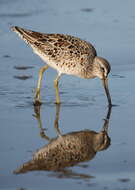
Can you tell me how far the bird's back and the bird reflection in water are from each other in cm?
173

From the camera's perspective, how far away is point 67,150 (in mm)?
7789

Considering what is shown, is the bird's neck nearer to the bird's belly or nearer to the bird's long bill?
the bird's belly

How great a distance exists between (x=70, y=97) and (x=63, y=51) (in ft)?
2.50

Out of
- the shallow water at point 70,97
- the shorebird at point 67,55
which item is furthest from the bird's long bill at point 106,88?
the shallow water at point 70,97

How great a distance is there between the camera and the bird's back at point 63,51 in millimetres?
10383

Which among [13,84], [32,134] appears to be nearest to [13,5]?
[13,84]

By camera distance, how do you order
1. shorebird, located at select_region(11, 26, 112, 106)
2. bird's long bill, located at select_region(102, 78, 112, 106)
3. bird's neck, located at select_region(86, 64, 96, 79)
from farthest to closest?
bird's neck, located at select_region(86, 64, 96, 79) → shorebird, located at select_region(11, 26, 112, 106) → bird's long bill, located at select_region(102, 78, 112, 106)

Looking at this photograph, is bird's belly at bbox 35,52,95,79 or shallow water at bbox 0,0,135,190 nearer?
shallow water at bbox 0,0,135,190

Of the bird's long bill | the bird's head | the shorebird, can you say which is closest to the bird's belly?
the shorebird

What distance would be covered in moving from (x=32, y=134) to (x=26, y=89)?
221 cm

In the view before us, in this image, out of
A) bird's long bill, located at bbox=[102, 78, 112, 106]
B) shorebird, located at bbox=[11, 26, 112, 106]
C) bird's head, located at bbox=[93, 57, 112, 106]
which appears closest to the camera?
bird's long bill, located at bbox=[102, 78, 112, 106]

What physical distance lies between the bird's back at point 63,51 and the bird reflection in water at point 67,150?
1.73 metres

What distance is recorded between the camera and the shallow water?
7020 millimetres

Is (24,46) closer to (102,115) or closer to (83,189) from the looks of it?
(102,115)
